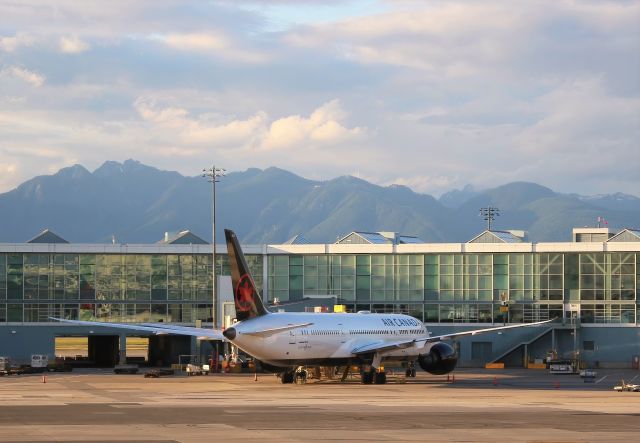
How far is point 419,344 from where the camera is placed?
245 ft

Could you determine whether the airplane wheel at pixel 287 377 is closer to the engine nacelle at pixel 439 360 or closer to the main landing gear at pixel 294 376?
the main landing gear at pixel 294 376

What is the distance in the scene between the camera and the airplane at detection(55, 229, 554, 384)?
66000 millimetres

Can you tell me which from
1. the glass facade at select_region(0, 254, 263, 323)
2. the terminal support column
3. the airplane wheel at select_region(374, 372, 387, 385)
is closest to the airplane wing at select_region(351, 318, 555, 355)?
the airplane wheel at select_region(374, 372, 387, 385)

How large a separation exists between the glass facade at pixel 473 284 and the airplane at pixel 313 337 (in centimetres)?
2749

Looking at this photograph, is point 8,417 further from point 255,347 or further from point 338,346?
point 338,346

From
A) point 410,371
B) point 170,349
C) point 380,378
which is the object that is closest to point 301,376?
point 380,378

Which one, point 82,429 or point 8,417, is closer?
point 82,429

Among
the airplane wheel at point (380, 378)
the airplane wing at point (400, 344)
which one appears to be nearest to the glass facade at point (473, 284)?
the airplane wing at point (400, 344)

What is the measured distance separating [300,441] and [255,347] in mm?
32005

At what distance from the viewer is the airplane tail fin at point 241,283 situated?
215 ft

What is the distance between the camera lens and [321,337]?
7069 centimetres

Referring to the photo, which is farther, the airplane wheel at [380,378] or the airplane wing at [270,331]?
the airplane wheel at [380,378]

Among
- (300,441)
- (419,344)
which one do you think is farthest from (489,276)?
(300,441)

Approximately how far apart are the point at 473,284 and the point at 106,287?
34.0 metres
